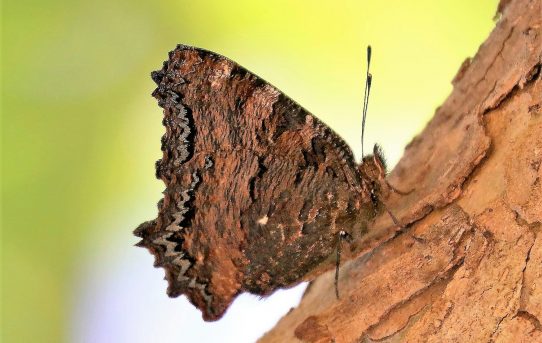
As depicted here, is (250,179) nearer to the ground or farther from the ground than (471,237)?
farther from the ground

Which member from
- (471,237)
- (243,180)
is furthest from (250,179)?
(471,237)

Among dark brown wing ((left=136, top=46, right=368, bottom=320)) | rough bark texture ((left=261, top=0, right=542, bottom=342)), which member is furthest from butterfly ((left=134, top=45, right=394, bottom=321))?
rough bark texture ((left=261, top=0, right=542, bottom=342))

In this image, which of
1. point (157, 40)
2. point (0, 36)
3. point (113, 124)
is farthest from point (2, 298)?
point (157, 40)

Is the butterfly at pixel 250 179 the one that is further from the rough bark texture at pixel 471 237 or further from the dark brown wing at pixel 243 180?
the rough bark texture at pixel 471 237

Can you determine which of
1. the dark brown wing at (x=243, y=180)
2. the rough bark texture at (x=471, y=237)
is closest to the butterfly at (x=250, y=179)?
the dark brown wing at (x=243, y=180)

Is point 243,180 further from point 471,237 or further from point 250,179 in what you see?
point 471,237

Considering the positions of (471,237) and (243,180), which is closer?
(471,237)
